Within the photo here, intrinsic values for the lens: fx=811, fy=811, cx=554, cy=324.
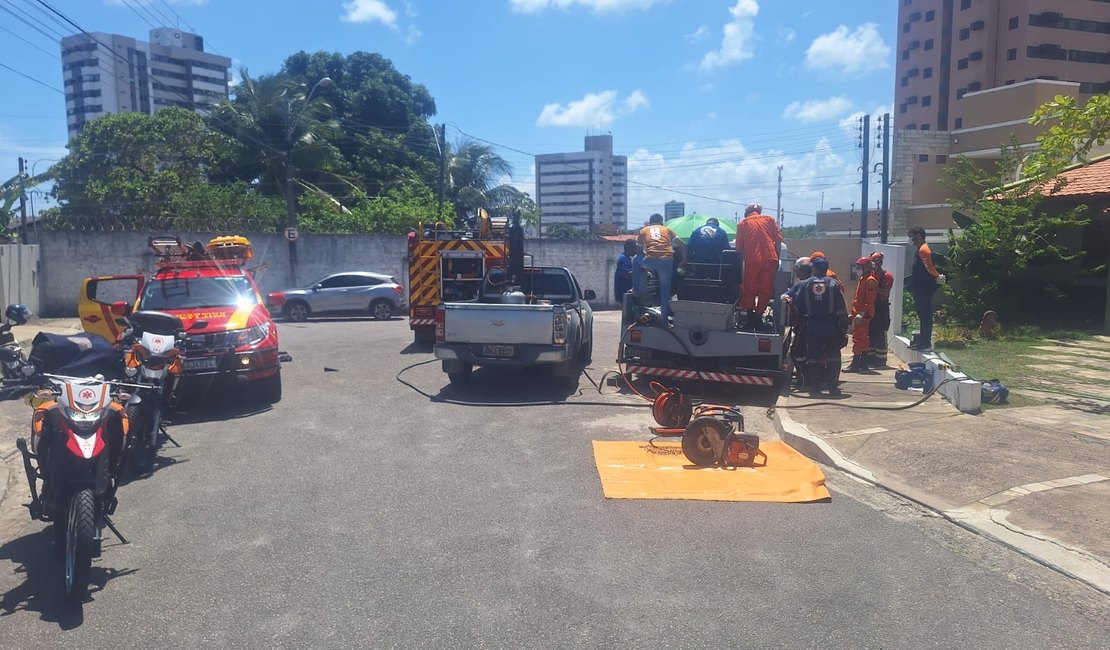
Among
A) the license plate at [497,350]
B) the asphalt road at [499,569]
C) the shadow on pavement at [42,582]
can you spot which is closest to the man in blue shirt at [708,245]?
the license plate at [497,350]

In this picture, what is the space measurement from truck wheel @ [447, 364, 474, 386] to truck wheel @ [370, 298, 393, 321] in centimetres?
1345

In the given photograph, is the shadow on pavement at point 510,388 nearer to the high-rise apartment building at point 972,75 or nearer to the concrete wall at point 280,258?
the concrete wall at point 280,258

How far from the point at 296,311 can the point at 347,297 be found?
154 centimetres

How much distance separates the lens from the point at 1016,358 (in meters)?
12.5

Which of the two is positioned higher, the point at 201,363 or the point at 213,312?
the point at 213,312

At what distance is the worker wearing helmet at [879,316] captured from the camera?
12289 mm

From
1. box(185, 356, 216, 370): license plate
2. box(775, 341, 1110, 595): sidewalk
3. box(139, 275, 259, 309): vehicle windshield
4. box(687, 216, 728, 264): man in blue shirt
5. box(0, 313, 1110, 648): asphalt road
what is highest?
box(687, 216, 728, 264): man in blue shirt

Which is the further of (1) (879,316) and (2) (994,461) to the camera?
(1) (879,316)

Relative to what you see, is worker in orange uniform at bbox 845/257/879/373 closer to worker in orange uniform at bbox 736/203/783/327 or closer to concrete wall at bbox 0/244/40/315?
worker in orange uniform at bbox 736/203/783/327

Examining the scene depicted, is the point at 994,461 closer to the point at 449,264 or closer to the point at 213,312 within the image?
the point at 213,312

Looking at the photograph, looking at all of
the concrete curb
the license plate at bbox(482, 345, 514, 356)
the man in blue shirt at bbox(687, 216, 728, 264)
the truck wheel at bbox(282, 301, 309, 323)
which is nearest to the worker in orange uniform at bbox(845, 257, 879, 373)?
the man in blue shirt at bbox(687, 216, 728, 264)

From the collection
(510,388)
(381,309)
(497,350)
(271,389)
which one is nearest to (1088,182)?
(510,388)

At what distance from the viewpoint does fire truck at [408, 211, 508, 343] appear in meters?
16.1

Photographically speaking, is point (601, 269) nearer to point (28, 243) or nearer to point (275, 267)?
point (275, 267)
